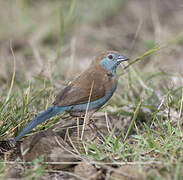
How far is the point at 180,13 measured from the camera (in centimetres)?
903

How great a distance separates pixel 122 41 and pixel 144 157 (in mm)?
4883

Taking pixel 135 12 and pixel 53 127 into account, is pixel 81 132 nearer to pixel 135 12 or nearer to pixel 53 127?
pixel 53 127

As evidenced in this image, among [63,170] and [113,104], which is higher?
[113,104]

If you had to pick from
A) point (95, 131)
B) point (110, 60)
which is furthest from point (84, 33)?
point (95, 131)

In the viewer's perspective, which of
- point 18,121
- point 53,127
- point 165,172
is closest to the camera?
point 165,172

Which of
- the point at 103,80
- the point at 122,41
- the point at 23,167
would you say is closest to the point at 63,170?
the point at 23,167

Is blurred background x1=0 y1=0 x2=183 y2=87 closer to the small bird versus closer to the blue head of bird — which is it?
the blue head of bird

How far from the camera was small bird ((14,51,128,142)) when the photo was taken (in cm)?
343

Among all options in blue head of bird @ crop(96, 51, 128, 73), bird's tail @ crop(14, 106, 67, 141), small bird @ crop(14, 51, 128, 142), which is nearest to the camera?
bird's tail @ crop(14, 106, 67, 141)

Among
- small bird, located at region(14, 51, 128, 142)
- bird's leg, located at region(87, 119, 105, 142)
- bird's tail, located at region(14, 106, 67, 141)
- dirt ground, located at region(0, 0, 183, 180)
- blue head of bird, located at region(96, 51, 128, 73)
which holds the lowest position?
bird's leg, located at region(87, 119, 105, 142)

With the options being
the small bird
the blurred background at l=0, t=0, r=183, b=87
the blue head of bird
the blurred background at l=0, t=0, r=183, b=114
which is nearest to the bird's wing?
the small bird

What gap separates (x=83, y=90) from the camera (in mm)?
3615

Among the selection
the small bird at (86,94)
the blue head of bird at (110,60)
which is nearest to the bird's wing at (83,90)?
the small bird at (86,94)

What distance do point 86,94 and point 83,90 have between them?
5 cm
